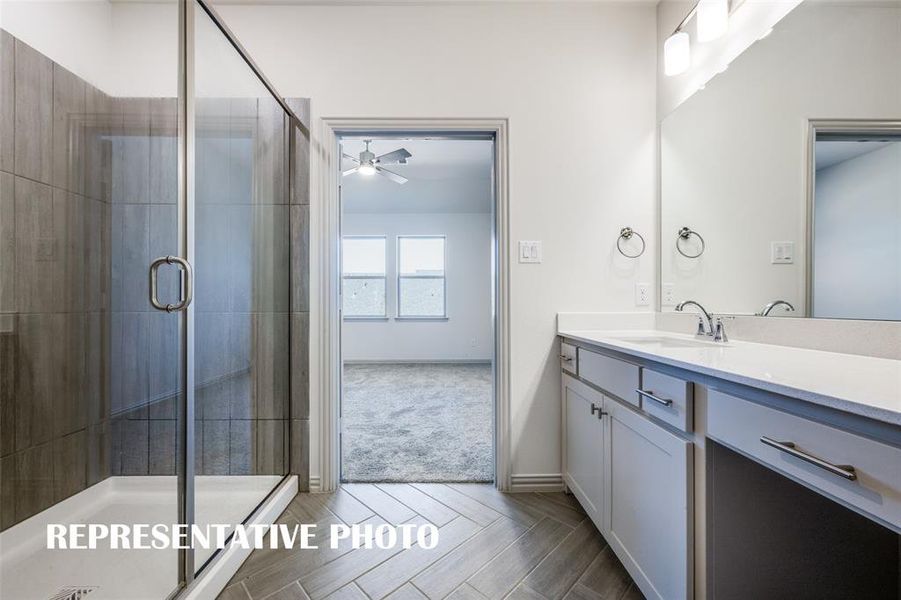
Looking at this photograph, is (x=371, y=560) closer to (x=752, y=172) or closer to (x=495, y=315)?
(x=495, y=315)

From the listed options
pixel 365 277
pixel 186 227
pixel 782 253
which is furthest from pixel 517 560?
pixel 365 277

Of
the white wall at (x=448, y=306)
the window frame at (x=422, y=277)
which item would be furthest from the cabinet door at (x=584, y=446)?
the window frame at (x=422, y=277)

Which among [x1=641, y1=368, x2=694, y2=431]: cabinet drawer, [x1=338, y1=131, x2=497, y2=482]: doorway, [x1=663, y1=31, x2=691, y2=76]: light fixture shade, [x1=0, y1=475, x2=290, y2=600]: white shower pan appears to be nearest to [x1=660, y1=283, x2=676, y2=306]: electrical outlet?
[x1=641, y1=368, x2=694, y2=431]: cabinet drawer

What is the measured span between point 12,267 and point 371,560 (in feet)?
5.63

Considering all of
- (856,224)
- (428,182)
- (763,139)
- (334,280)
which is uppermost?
(428,182)

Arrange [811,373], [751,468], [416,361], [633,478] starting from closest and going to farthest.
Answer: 1. [811,373]
2. [751,468]
3. [633,478]
4. [416,361]

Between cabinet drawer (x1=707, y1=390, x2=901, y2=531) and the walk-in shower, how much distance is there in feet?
5.37

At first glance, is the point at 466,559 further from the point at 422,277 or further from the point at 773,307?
the point at 422,277

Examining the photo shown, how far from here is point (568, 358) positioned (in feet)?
5.81

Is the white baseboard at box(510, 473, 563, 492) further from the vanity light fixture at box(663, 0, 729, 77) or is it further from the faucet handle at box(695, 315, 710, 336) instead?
the vanity light fixture at box(663, 0, 729, 77)

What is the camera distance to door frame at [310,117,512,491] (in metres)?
1.88

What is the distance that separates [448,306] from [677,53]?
4536 mm

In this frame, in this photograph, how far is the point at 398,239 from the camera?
584 centimetres

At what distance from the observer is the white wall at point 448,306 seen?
19.1 feet
